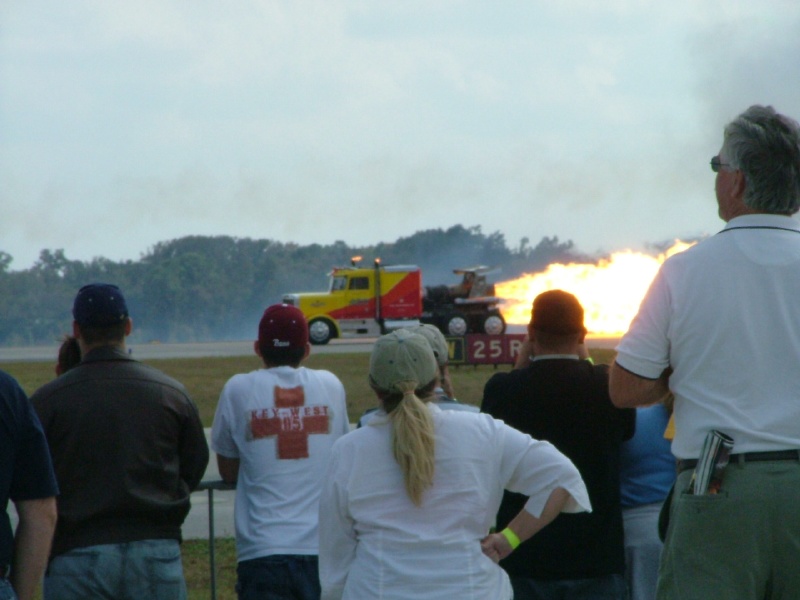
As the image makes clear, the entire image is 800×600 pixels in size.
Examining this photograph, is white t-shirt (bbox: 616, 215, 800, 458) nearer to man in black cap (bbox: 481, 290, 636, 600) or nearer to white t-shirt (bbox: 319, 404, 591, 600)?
white t-shirt (bbox: 319, 404, 591, 600)

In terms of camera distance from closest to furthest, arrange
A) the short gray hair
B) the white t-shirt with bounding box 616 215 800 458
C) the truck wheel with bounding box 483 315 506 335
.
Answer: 1. the white t-shirt with bounding box 616 215 800 458
2. the short gray hair
3. the truck wheel with bounding box 483 315 506 335

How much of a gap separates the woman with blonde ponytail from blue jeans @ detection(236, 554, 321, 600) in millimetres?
1227

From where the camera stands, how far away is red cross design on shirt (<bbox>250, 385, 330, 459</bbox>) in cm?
473

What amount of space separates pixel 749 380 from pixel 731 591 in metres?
0.55

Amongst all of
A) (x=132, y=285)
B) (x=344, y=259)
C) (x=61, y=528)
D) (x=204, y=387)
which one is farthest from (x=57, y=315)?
(x=61, y=528)

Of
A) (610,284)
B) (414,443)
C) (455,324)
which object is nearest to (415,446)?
(414,443)

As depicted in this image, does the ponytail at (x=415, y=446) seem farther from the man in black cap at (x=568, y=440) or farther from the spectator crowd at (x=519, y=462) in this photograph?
the man in black cap at (x=568, y=440)

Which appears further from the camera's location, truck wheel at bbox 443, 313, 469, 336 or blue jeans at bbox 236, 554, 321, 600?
truck wheel at bbox 443, 313, 469, 336

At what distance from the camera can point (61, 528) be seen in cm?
396

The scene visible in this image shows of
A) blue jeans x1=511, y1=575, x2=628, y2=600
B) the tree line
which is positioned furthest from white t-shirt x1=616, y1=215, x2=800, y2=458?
the tree line

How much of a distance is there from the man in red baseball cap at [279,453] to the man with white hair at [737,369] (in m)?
1.87

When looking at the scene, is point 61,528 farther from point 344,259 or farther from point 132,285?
point 344,259

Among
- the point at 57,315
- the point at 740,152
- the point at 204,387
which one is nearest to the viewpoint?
the point at 740,152

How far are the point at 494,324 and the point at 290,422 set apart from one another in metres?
37.4
